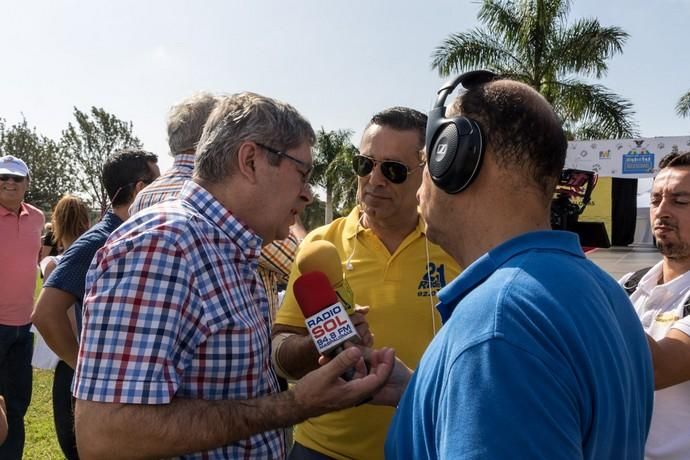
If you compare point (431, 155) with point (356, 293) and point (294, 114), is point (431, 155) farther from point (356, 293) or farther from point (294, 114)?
point (356, 293)

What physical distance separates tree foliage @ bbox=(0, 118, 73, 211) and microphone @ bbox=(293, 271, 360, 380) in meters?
45.8

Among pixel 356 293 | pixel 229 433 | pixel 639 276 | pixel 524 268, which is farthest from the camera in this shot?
pixel 639 276

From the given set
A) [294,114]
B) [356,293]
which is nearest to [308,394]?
[294,114]

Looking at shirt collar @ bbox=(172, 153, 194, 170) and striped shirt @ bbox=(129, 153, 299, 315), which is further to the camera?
shirt collar @ bbox=(172, 153, 194, 170)

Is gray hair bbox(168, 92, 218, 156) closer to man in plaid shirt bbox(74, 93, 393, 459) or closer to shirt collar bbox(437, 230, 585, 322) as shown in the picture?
man in plaid shirt bbox(74, 93, 393, 459)

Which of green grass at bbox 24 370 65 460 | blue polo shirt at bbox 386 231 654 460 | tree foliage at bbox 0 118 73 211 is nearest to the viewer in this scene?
blue polo shirt at bbox 386 231 654 460

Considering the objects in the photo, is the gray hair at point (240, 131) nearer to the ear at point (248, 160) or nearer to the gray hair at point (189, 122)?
the ear at point (248, 160)

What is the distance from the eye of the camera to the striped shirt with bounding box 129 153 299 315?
2.47 meters

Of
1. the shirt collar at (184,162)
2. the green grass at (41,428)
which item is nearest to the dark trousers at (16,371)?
the green grass at (41,428)

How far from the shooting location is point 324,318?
173 cm

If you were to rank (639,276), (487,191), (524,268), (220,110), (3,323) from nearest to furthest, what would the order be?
(524,268) → (487,191) → (220,110) → (639,276) → (3,323)

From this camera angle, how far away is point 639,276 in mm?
2924

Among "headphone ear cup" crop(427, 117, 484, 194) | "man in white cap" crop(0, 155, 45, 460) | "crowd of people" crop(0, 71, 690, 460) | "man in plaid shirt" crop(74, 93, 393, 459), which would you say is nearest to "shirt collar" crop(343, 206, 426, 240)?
"crowd of people" crop(0, 71, 690, 460)

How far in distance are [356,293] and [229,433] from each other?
1.24 metres
